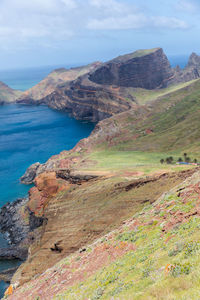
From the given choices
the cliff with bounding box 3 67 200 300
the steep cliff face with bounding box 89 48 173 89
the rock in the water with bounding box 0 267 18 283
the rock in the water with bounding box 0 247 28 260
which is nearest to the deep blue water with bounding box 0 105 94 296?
the rock in the water with bounding box 0 267 18 283

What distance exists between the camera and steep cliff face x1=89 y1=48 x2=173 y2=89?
173 metres

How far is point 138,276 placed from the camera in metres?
12.0

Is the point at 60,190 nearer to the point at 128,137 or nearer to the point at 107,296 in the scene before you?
the point at 107,296

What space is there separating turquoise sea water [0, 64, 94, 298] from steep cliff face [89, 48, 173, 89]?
3425 centimetres

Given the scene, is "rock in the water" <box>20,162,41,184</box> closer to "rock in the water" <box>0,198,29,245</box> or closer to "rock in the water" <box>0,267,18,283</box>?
"rock in the water" <box>0,198,29,245</box>

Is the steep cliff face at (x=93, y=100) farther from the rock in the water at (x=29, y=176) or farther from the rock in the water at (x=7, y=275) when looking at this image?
the rock in the water at (x=7, y=275)

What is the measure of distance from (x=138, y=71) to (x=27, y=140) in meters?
88.7

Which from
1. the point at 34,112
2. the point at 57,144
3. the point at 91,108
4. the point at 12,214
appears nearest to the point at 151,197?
the point at 12,214

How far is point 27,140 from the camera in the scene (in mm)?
128875

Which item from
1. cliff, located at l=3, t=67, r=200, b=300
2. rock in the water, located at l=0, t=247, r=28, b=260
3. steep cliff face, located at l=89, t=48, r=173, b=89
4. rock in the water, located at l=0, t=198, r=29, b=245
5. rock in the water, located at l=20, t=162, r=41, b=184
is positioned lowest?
rock in the water, located at l=0, t=247, r=28, b=260

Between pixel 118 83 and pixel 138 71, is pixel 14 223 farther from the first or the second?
pixel 138 71

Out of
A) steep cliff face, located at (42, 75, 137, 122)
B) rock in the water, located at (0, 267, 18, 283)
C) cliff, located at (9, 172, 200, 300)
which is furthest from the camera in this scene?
steep cliff face, located at (42, 75, 137, 122)

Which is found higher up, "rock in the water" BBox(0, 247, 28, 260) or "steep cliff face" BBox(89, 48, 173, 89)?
"steep cliff face" BBox(89, 48, 173, 89)

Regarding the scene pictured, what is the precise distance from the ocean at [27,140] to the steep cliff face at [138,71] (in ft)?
113
